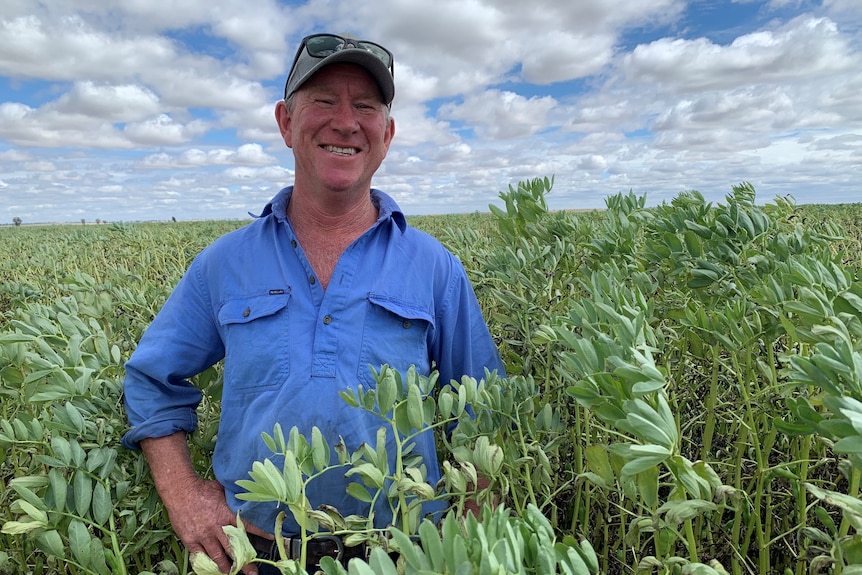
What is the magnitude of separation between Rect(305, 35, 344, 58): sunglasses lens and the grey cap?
0.02 m

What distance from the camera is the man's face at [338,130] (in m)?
2.00

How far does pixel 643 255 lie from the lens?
2082 mm

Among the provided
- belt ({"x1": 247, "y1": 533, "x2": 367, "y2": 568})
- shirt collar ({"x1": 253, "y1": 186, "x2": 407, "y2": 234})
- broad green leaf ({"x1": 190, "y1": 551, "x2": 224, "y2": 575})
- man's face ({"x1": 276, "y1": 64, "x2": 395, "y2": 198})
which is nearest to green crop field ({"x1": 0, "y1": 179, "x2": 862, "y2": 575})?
broad green leaf ({"x1": 190, "y1": 551, "x2": 224, "y2": 575})

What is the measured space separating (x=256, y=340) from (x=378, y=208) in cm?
69

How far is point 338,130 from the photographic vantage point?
6.68 ft

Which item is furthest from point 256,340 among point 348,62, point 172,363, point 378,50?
point 378,50

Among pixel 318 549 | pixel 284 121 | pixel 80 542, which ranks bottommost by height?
pixel 318 549

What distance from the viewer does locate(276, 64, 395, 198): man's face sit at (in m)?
2.00

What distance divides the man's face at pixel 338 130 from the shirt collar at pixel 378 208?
8 centimetres

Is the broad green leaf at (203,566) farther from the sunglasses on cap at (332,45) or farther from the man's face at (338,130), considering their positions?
the sunglasses on cap at (332,45)

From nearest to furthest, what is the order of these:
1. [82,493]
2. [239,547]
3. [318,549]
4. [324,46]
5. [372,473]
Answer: [239,547] < [372,473] < [82,493] < [318,549] < [324,46]

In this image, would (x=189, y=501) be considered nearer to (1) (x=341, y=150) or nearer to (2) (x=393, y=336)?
(2) (x=393, y=336)

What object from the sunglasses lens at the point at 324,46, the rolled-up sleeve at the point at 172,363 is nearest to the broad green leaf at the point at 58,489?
the rolled-up sleeve at the point at 172,363

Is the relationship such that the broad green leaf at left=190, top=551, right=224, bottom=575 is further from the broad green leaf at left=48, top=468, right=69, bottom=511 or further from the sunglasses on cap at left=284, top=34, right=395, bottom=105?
the sunglasses on cap at left=284, top=34, right=395, bottom=105
